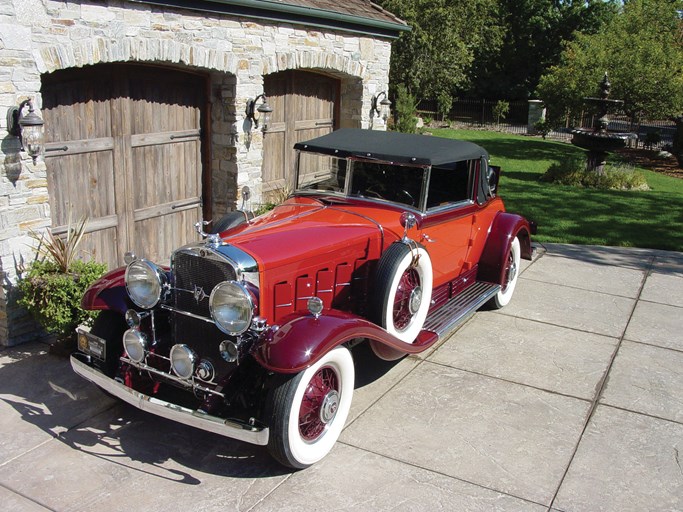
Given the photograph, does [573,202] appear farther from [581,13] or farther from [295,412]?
[581,13]

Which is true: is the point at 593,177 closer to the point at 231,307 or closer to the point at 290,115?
the point at 290,115

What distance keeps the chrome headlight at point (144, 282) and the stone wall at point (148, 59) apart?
1.70 metres

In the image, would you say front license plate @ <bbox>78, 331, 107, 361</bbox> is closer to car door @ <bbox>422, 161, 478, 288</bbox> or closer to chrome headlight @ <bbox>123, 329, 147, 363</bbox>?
chrome headlight @ <bbox>123, 329, 147, 363</bbox>

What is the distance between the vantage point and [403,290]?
5.32 m

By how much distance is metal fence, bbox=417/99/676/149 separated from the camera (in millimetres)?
28016

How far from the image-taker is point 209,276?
14.4ft

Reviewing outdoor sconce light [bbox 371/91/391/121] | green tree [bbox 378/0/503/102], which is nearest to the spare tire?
outdoor sconce light [bbox 371/91/391/121]

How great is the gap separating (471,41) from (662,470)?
24175mm

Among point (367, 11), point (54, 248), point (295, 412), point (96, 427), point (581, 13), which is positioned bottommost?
point (96, 427)

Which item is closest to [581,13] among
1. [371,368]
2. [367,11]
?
[367,11]

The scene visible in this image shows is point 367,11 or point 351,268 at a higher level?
point 367,11

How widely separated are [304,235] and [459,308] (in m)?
1.96

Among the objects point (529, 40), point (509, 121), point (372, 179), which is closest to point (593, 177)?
point (372, 179)

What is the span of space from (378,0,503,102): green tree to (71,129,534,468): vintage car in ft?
59.9
